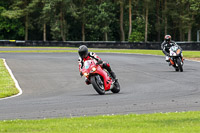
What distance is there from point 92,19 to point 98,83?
5654cm

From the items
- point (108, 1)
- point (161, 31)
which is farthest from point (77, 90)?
point (161, 31)

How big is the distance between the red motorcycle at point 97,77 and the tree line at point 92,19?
53342 millimetres

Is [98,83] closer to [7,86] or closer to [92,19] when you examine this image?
[7,86]

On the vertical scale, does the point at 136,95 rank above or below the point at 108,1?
below

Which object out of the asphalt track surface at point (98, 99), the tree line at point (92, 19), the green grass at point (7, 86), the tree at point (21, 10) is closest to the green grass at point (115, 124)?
the asphalt track surface at point (98, 99)

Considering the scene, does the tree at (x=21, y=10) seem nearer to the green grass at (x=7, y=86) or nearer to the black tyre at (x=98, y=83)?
the green grass at (x=7, y=86)

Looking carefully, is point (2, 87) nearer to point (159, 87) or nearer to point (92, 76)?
point (92, 76)

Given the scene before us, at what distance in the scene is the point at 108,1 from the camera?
71062mm

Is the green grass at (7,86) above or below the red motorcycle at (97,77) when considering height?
below

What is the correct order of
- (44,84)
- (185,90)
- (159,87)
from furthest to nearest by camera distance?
1. (44,84)
2. (159,87)
3. (185,90)

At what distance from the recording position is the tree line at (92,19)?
6831 centimetres

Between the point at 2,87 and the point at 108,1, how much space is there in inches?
2206

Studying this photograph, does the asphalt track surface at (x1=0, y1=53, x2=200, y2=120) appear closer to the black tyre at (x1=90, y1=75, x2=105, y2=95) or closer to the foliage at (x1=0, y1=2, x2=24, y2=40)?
the black tyre at (x1=90, y1=75, x2=105, y2=95)

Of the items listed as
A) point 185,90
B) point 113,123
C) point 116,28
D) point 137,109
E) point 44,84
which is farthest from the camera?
point 116,28
